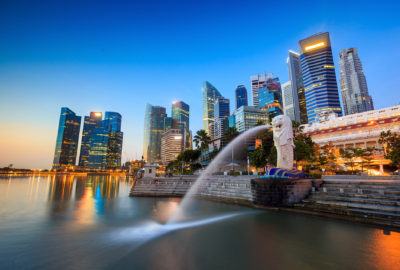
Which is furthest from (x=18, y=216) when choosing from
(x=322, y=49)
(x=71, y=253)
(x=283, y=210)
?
(x=322, y=49)

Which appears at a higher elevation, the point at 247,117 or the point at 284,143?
the point at 247,117

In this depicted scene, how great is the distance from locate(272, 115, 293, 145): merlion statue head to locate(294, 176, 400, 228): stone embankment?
481 cm

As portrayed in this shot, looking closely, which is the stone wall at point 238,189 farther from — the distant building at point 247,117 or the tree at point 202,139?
the distant building at point 247,117

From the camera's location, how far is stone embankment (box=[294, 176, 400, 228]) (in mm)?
10945

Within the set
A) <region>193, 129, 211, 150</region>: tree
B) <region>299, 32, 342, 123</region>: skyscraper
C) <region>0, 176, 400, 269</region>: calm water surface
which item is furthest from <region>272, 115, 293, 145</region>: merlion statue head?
<region>299, 32, 342, 123</region>: skyscraper

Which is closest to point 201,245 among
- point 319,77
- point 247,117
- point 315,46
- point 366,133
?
point 366,133

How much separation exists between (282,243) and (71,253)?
9202 millimetres

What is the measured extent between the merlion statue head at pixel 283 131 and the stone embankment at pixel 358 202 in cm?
481

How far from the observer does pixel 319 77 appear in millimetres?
152625

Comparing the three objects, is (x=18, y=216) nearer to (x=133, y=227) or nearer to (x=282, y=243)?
(x=133, y=227)

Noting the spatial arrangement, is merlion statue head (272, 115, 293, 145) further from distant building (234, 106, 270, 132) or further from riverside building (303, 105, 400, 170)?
distant building (234, 106, 270, 132)

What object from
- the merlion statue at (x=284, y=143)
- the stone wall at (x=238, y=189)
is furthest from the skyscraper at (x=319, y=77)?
the merlion statue at (x=284, y=143)

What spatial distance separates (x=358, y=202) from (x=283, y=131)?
7.59 m

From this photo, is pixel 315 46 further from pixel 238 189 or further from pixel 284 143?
pixel 238 189
